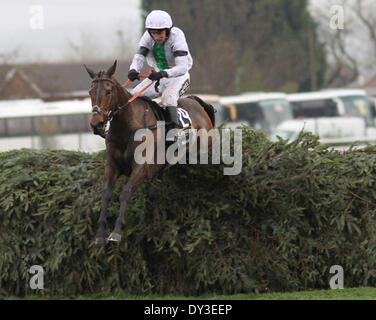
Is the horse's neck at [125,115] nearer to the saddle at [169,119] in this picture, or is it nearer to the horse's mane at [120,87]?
the horse's mane at [120,87]

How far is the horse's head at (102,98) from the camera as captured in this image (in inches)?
285

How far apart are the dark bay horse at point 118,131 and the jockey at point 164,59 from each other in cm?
34

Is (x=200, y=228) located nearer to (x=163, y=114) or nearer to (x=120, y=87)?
(x=163, y=114)

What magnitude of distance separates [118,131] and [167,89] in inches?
42.9

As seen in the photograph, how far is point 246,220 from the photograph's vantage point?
8758mm

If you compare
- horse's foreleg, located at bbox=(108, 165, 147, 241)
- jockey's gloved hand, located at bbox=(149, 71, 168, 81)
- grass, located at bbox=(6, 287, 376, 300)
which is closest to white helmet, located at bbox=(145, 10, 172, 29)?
jockey's gloved hand, located at bbox=(149, 71, 168, 81)

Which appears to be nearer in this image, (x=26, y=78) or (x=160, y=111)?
(x=160, y=111)

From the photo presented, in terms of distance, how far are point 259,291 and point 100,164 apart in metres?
2.45

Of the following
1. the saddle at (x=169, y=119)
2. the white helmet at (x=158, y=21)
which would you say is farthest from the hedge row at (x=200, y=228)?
the white helmet at (x=158, y=21)

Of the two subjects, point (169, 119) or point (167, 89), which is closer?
point (169, 119)

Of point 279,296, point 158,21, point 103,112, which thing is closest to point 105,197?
point 103,112

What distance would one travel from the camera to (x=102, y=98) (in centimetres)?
737
